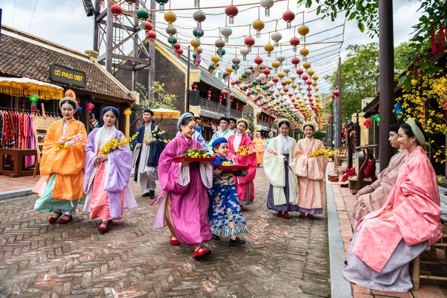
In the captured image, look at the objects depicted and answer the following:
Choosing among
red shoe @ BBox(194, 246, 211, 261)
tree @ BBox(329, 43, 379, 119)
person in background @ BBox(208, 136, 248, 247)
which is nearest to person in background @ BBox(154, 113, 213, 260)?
red shoe @ BBox(194, 246, 211, 261)

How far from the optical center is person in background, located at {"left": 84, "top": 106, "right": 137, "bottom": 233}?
14.9 feet

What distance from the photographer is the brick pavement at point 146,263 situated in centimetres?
284

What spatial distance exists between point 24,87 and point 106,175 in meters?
6.40

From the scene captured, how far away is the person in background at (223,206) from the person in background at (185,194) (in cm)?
21

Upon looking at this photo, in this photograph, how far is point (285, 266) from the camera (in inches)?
136

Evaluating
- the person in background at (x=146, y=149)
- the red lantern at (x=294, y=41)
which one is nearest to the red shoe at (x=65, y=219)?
the person in background at (x=146, y=149)

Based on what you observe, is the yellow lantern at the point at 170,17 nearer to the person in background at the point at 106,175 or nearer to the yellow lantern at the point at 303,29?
the yellow lantern at the point at 303,29

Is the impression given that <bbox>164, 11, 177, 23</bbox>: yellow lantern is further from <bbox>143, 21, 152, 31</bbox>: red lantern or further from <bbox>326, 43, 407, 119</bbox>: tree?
<bbox>326, 43, 407, 119</bbox>: tree

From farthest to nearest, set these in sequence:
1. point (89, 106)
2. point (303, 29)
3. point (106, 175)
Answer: point (89, 106), point (303, 29), point (106, 175)

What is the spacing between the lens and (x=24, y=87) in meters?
9.12

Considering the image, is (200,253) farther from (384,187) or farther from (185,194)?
(384,187)

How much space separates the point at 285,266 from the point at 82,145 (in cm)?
338

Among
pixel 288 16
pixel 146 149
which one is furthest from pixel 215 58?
pixel 146 149

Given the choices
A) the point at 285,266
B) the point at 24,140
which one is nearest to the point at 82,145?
the point at 285,266
